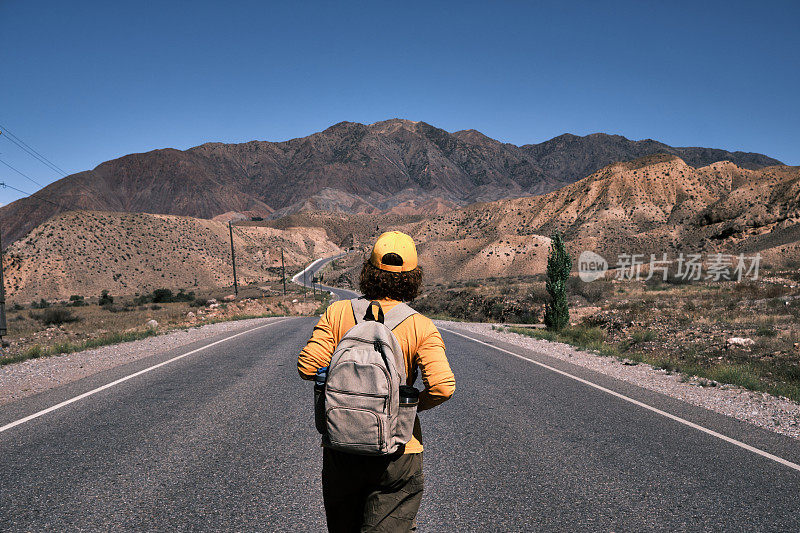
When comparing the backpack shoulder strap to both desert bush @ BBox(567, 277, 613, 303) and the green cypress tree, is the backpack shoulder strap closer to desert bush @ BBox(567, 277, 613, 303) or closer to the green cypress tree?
the green cypress tree

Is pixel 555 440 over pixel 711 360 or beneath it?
over

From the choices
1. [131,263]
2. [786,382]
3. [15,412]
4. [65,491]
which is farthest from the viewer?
[131,263]

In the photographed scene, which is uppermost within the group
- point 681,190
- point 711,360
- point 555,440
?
point 681,190

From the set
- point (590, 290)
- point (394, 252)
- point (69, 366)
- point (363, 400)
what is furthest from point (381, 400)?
point (590, 290)

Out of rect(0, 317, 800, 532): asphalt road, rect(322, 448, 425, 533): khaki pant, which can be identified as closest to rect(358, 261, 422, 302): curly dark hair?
rect(322, 448, 425, 533): khaki pant

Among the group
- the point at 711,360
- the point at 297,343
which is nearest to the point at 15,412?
the point at 297,343

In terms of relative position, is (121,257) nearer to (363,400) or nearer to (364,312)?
(364,312)

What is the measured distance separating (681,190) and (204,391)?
342 feet

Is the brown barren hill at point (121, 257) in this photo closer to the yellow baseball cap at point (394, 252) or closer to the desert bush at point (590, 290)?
the desert bush at point (590, 290)

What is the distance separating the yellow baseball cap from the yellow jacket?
0.20 m

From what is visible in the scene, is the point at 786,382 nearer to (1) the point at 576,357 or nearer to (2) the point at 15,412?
(1) the point at 576,357

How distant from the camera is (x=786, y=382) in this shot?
10141 mm

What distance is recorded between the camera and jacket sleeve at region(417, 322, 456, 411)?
233cm

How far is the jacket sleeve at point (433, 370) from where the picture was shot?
2.33 m
